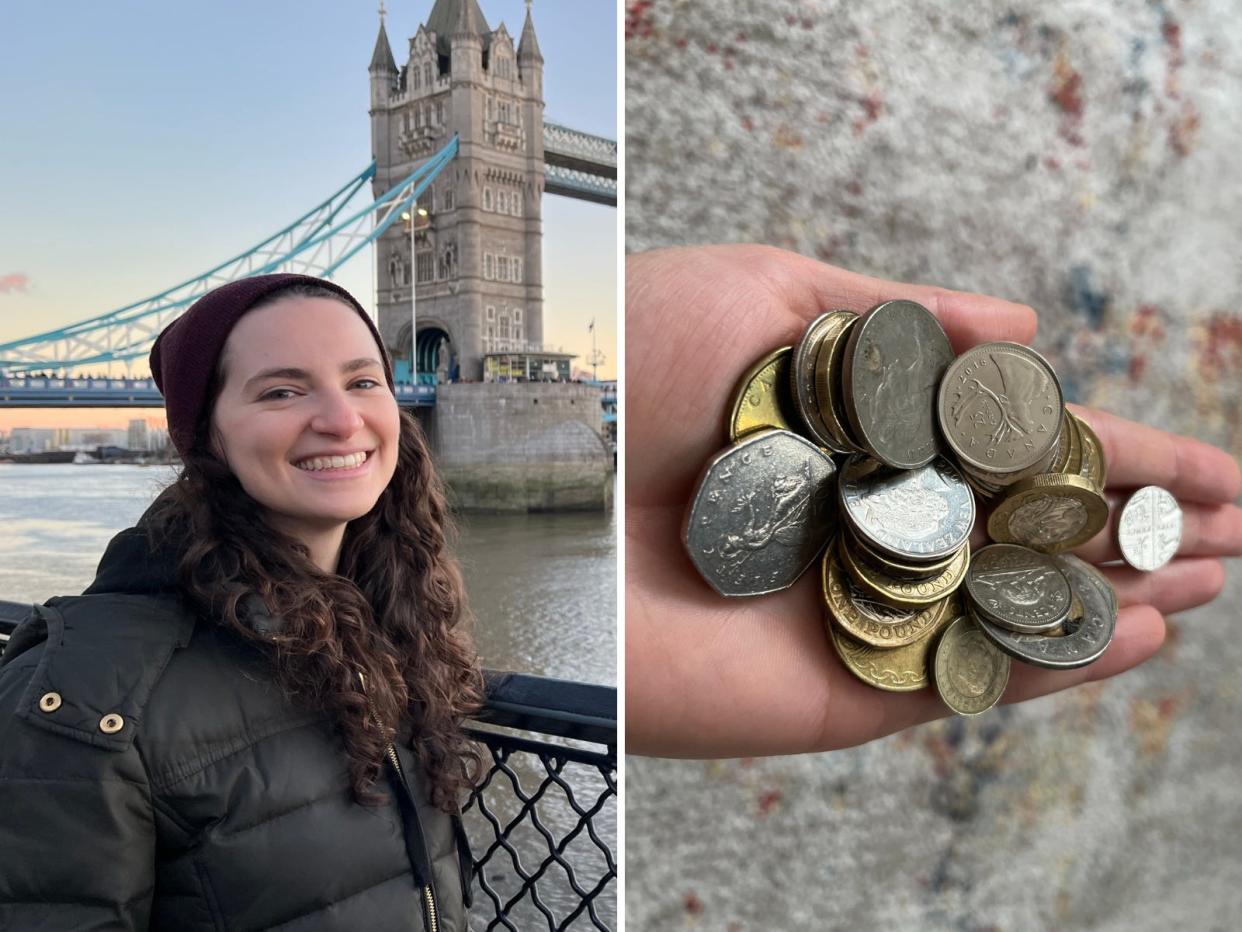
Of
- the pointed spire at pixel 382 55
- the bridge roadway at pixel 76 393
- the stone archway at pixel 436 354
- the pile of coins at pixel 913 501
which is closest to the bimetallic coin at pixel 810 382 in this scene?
the pile of coins at pixel 913 501

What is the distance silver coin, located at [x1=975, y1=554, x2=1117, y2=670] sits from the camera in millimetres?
659

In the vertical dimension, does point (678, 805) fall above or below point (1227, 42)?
below

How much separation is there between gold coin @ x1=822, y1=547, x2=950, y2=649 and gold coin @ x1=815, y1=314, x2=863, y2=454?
0.08m

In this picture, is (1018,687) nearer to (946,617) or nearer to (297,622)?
(946,617)

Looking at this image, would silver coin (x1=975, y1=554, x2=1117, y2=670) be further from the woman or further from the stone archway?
the stone archway

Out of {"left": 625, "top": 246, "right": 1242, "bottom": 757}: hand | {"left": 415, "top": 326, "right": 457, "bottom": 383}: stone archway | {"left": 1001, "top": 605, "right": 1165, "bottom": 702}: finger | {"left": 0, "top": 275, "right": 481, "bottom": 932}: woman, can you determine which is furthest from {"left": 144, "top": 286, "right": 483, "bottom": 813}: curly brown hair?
{"left": 415, "top": 326, "right": 457, "bottom": 383}: stone archway

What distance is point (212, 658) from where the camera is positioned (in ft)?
1.19

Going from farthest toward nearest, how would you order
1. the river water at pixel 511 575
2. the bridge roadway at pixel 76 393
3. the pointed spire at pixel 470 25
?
the pointed spire at pixel 470 25 → the bridge roadway at pixel 76 393 → the river water at pixel 511 575

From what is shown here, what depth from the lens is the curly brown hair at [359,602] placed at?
0.38 meters

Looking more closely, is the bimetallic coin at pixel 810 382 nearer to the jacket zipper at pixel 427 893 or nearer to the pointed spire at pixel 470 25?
the jacket zipper at pixel 427 893

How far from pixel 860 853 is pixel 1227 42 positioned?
891mm

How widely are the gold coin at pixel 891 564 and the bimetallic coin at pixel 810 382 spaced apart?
6 cm

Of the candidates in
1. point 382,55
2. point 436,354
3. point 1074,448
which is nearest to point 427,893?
point 1074,448

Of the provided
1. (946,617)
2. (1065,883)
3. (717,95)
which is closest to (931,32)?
(717,95)
